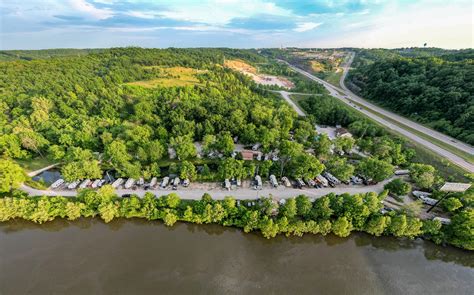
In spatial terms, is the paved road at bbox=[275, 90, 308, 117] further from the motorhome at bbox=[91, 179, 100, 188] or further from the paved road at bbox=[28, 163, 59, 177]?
the paved road at bbox=[28, 163, 59, 177]

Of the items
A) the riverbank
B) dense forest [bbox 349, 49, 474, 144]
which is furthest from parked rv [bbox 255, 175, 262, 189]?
dense forest [bbox 349, 49, 474, 144]

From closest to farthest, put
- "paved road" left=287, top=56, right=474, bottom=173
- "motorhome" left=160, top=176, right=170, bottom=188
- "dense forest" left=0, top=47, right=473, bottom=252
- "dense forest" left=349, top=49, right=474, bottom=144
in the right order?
1. "dense forest" left=0, top=47, right=473, bottom=252
2. "motorhome" left=160, top=176, right=170, bottom=188
3. "paved road" left=287, top=56, right=474, bottom=173
4. "dense forest" left=349, top=49, right=474, bottom=144

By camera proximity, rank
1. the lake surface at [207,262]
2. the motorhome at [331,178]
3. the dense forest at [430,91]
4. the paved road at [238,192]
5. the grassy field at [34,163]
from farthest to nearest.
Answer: the dense forest at [430,91] < the grassy field at [34,163] < the motorhome at [331,178] < the paved road at [238,192] < the lake surface at [207,262]

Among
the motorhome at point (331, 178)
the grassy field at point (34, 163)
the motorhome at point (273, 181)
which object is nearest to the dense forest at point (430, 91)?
the motorhome at point (331, 178)

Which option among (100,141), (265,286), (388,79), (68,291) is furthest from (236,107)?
(388,79)

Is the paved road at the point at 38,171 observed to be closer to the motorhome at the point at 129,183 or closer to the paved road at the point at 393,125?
the motorhome at the point at 129,183

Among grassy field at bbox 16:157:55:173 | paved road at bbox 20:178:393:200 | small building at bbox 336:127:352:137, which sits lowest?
paved road at bbox 20:178:393:200
